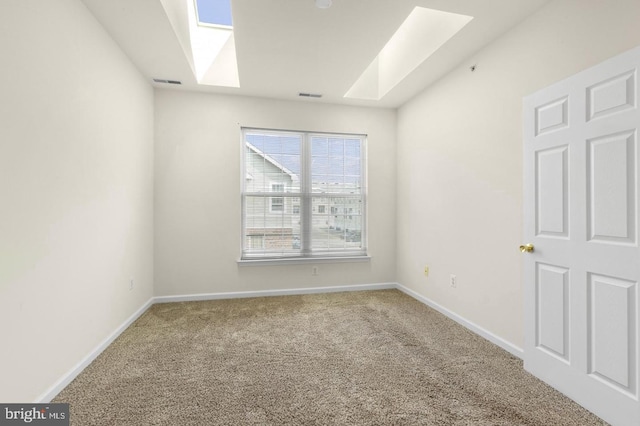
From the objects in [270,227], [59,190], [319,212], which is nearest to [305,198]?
[319,212]

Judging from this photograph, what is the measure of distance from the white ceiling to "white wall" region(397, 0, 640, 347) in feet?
0.79

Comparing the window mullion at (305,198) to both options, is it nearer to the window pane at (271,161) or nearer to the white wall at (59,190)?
the window pane at (271,161)

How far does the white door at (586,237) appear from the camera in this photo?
145cm

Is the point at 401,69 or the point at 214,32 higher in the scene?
the point at 214,32

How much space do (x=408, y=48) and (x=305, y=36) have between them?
48.6 inches

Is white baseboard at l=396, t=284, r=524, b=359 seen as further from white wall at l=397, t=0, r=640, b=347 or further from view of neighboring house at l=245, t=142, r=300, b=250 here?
view of neighboring house at l=245, t=142, r=300, b=250

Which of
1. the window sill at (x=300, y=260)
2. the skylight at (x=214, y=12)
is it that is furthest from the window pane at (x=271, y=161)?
the skylight at (x=214, y=12)

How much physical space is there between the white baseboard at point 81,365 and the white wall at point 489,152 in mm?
3262

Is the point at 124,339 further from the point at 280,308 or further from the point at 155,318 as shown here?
the point at 280,308

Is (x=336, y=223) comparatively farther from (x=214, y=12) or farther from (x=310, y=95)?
(x=214, y=12)

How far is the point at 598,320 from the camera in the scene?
158 centimetres

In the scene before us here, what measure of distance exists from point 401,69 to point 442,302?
2669 mm

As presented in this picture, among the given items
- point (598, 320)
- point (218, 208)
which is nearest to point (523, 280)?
point (598, 320)

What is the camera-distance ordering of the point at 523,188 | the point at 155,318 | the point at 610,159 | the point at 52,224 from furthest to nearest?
the point at 155,318 → the point at 523,188 → the point at 52,224 → the point at 610,159
